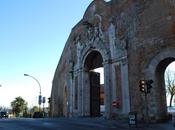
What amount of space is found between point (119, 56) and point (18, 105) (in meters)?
Answer: 60.8

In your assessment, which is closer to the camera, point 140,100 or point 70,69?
point 140,100

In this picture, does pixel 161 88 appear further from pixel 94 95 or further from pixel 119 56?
pixel 94 95

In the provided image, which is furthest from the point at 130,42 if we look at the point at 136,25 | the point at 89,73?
the point at 89,73

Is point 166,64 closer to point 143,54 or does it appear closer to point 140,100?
point 143,54

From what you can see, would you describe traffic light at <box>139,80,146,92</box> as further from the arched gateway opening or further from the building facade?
the arched gateway opening

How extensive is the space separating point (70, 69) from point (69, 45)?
11.2ft

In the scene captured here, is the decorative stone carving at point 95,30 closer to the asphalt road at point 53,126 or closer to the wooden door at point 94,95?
the wooden door at point 94,95

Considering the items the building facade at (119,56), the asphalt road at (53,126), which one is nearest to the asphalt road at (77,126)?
the asphalt road at (53,126)

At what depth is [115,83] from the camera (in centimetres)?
2844

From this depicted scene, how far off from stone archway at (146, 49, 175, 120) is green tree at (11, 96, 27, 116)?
63284 millimetres

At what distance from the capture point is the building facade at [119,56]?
24.2 metres

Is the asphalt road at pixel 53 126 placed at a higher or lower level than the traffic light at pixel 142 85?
lower

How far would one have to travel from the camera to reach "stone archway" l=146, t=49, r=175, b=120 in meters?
24.0

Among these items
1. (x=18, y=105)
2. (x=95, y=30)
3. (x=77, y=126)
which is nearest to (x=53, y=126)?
(x=77, y=126)
